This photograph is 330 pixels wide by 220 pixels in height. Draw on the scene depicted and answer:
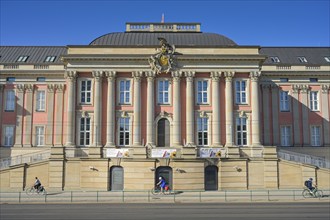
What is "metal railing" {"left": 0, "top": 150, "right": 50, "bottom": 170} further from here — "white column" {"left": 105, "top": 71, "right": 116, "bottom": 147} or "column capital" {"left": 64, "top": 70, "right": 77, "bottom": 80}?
"column capital" {"left": 64, "top": 70, "right": 77, "bottom": 80}

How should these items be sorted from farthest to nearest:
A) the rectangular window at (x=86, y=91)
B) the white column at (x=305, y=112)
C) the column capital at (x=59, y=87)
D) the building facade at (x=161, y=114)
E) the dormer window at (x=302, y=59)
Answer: the dormer window at (x=302, y=59) → the white column at (x=305, y=112) → the column capital at (x=59, y=87) → the rectangular window at (x=86, y=91) → the building facade at (x=161, y=114)

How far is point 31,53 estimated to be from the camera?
6372 centimetres

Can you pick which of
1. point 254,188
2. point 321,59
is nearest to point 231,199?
point 254,188

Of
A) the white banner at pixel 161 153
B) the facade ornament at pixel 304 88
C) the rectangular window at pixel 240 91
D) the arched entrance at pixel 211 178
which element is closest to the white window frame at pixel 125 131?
the white banner at pixel 161 153

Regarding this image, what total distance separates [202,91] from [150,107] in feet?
20.8

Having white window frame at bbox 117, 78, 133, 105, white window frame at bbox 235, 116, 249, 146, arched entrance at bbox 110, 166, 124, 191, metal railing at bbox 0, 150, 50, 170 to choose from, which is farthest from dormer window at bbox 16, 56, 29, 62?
white window frame at bbox 235, 116, 249, 146

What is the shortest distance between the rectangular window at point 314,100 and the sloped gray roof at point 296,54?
14.4 ft

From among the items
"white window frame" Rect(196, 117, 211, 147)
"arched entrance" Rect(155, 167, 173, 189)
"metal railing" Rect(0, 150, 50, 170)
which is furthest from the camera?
"white window frame" Rect(196, 117, 211, 147)

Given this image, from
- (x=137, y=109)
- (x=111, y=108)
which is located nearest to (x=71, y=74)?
(x=111, y=108)

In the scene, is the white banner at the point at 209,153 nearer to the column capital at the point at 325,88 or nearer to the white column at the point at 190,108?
the white column at the point at 190,108

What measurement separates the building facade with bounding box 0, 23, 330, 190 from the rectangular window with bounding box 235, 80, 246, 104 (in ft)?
0.38

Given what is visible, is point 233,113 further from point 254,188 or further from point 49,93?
point 49,93

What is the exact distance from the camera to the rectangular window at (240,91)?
169 ft

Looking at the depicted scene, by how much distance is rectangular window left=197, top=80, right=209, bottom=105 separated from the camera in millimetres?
51338
